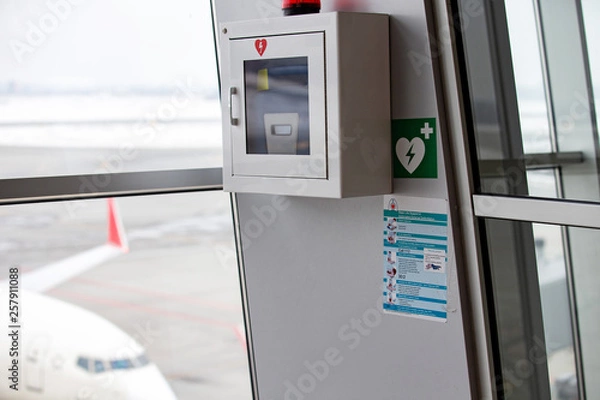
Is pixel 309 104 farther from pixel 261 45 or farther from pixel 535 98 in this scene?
pixel 535 98

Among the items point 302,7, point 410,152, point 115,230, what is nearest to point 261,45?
point 302,7

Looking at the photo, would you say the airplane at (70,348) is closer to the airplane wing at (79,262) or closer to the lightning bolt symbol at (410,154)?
the airplane wing at (79,262)

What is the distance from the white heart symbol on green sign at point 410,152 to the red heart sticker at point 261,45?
0.49 m

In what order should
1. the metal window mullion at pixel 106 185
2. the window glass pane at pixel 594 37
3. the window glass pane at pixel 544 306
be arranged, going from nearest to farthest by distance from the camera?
the window glass pane at pixel 594 37 < the window glass pane at pixel 544 306 < the metal window mullion at pixel 106 185

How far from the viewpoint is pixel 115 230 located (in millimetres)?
2963

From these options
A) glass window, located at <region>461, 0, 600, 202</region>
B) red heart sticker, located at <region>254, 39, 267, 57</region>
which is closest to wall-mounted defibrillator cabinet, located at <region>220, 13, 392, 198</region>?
red heart sticker, located at <region>254, 39, 267, 57</region>

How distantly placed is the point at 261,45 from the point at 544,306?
109 centimetres

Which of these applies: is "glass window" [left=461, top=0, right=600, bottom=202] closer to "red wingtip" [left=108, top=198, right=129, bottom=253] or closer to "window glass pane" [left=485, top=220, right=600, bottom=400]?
"window glass pane" [left=485, top=220, right=600, bottom=400]

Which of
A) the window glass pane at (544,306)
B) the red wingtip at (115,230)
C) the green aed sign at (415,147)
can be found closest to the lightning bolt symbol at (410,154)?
the green aed sign at (415,147)

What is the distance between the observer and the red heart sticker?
2.29 meters

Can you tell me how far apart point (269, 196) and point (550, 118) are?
3.30 ft

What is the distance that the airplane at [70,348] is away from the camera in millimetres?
2604

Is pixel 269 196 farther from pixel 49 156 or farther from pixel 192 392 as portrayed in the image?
pixel 192 392

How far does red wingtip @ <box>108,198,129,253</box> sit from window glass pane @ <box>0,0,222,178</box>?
7.8 inches
